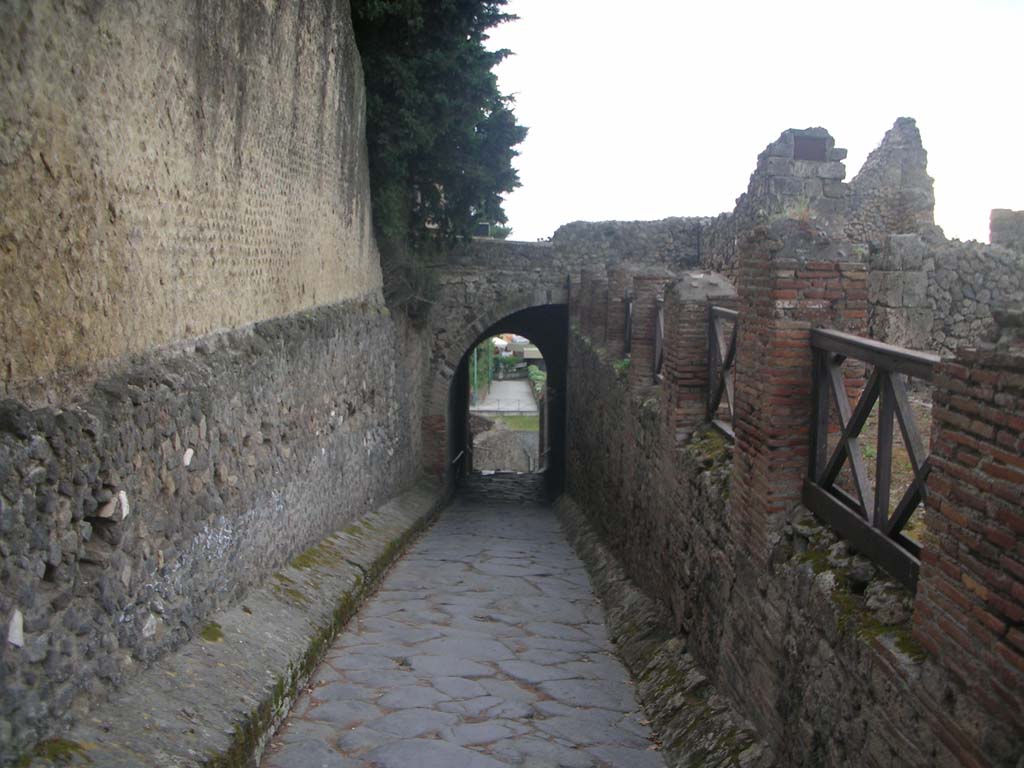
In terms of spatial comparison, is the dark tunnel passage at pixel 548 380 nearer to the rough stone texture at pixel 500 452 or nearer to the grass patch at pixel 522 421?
the rough stone texture at pixel 500 452

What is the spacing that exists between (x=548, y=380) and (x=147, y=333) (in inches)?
623

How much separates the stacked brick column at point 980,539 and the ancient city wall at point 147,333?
276 cm

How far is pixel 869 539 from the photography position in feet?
11.5

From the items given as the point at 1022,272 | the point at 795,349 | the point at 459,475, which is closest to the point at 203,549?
the point at 795,349

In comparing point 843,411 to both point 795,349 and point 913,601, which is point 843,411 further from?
point 913,601

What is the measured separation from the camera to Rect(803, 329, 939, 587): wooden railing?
325 cm

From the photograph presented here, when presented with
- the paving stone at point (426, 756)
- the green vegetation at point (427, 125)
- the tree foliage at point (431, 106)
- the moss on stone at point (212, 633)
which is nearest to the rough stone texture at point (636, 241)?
the green vegetation at point (427, 125)

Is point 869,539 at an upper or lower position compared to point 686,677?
upper

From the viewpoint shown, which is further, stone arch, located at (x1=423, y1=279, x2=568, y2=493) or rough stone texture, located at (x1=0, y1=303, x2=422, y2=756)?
stone arch, located at (x1=423, y1=279, x2=568, y2=493)

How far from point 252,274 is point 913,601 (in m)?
4.66

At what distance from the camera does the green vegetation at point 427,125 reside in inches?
440

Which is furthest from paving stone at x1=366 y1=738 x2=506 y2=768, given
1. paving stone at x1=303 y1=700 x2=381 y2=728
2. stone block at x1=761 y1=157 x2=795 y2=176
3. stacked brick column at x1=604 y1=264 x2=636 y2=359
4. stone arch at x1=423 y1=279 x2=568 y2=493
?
stone arch at x1=423 y1=279 x2=568 y2=493

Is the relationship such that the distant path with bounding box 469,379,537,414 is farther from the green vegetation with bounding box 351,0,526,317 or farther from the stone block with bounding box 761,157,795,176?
the stone block with bounding box 761,157,795,176

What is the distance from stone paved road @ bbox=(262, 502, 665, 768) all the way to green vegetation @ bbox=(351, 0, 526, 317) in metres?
5.00
